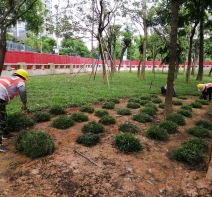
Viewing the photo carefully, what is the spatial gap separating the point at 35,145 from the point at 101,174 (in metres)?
1.23

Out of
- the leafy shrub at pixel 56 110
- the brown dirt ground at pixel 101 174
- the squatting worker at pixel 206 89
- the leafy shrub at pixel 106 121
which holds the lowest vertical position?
the brown dirt ground at pixel 101 174

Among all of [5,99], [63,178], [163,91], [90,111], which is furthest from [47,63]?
[63,178]

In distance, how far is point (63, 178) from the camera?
3021 mm

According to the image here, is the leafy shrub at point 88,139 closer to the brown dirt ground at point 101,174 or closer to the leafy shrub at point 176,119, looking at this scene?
the brown dirt ground at point 101,174

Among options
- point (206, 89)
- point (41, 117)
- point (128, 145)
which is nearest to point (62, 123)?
point (41, 117)

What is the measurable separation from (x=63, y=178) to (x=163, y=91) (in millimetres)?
7264

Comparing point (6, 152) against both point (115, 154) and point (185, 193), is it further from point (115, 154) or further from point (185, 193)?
point (185, 193)

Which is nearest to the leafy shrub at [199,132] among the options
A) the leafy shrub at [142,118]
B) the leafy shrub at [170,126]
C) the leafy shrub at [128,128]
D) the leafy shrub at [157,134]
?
the leafy shrub at [170,126]

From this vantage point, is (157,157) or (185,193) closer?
(185,193)

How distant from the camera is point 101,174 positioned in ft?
10.3

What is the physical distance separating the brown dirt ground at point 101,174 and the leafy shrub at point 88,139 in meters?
0.10

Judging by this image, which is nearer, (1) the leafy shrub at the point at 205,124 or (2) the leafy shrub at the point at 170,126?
(2) the leafy shrub at the point at 170,126

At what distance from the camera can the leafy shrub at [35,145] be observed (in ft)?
11.5

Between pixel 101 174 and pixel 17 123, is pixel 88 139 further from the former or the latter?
pixel 17 123
